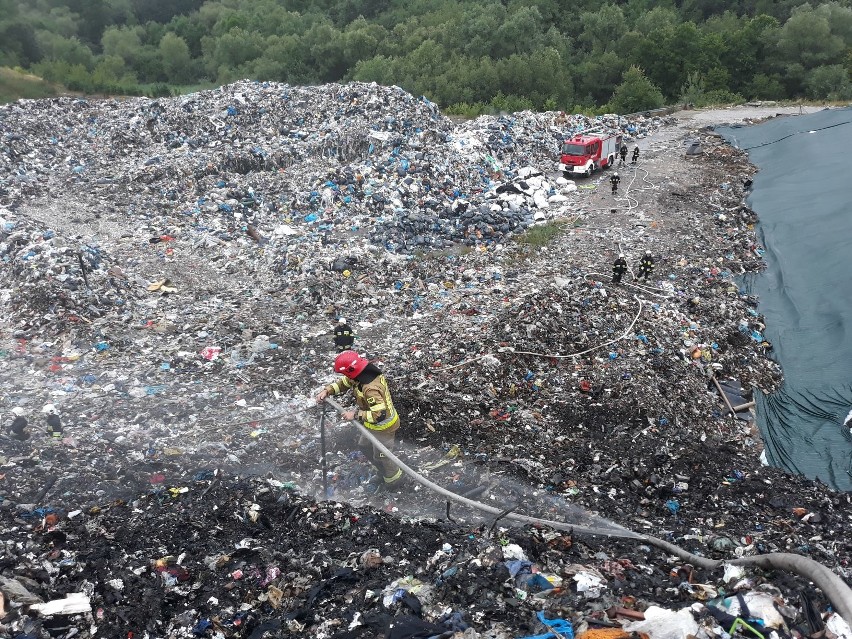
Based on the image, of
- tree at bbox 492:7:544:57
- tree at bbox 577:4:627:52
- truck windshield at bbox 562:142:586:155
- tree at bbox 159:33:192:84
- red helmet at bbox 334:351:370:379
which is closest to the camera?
red helmet at bbox 334:351:370:379

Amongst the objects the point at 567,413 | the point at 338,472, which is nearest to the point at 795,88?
the point at 567,413

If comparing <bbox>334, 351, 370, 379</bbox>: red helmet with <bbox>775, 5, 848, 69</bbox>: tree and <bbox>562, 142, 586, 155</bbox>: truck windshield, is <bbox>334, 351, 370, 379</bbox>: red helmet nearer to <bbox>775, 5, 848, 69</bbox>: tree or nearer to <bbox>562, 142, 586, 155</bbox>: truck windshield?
<bbox>562, 142, 586, 155</bbox>: truck windshield

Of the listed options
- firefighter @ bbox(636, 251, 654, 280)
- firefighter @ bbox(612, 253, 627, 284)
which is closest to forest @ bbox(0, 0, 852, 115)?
firefighter @ bbox(636, 251, 654, 280)

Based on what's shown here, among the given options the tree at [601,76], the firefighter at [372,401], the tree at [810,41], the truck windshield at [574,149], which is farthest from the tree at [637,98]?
the firefighter at [372,401]

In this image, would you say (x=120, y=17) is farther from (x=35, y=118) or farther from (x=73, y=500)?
(x=73, y=500)

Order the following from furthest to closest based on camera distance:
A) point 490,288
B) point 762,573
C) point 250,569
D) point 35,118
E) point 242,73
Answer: point 242,73, point 35,118, point 490,288, point 250,569, point 762,573

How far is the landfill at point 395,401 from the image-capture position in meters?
3.80

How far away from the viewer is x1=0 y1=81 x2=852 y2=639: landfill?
3.80m

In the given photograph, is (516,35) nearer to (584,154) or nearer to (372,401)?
(584,154)

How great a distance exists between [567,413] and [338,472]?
2652 mm

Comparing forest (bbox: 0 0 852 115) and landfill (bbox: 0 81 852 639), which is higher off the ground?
forest (bbox: 0 0 852 115)

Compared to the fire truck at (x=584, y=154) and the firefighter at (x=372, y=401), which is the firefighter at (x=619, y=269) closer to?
the firefighter at (x=372, y=401)

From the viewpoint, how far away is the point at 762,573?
373 centimetres

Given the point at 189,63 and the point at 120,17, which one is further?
the point at 120,17
